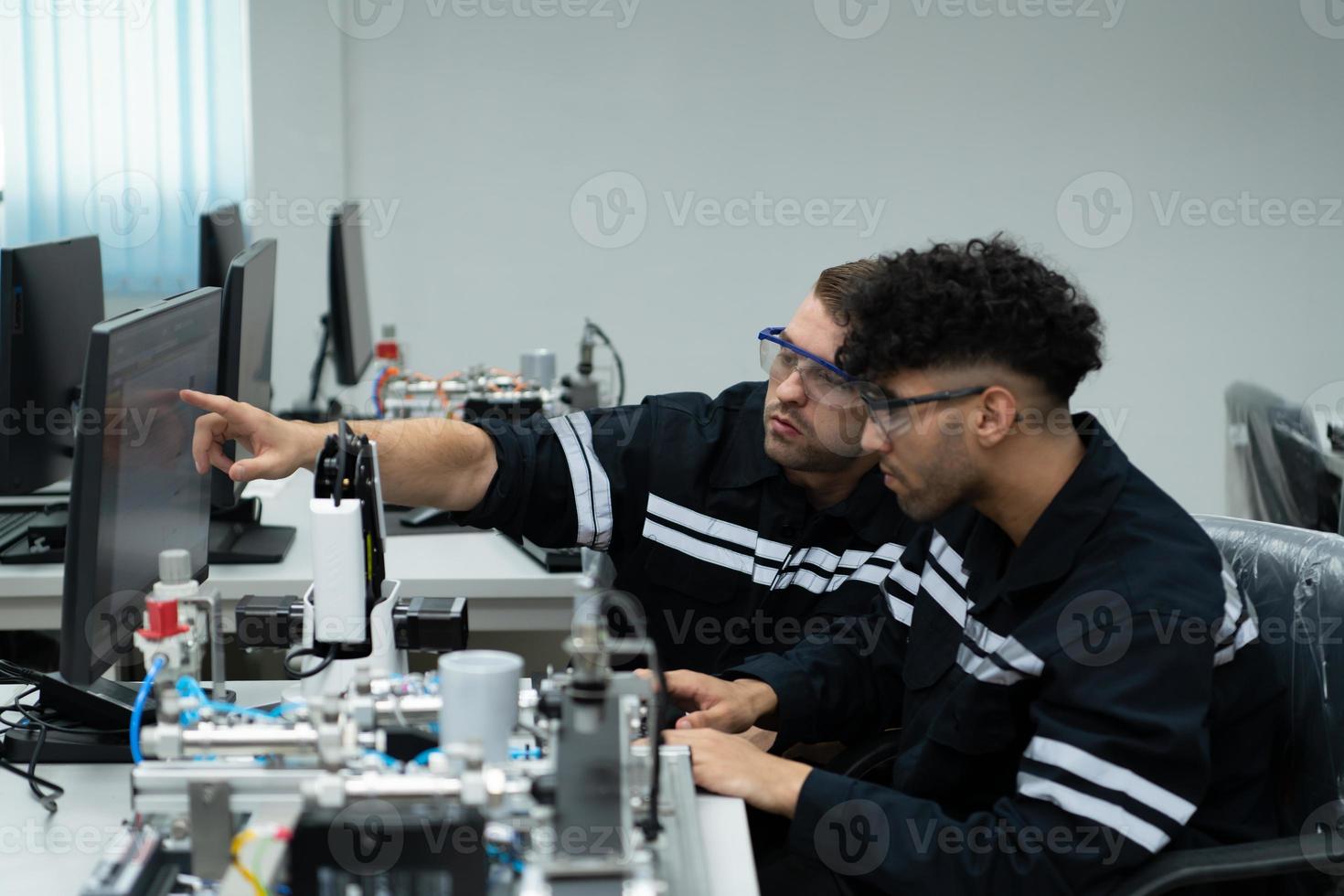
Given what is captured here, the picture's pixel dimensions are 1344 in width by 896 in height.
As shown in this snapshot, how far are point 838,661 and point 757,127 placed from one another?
9.83ft

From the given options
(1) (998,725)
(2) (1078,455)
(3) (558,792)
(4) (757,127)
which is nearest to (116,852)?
(3) (558,792)

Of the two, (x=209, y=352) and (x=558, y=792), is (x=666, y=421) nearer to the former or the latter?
(x=209, y=352)

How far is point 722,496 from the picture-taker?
78.1 inches

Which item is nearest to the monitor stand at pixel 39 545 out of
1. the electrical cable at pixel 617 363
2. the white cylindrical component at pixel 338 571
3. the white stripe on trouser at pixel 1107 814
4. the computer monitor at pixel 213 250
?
the computer monitor at pixel 213 250

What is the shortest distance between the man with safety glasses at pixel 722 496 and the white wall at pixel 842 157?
2544 millimetres

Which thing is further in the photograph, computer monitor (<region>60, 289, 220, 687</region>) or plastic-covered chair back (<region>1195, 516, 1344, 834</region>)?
plastic-covered chair back (<region>1195, 516, 1344, 834</region>)

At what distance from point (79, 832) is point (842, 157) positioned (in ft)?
11.9

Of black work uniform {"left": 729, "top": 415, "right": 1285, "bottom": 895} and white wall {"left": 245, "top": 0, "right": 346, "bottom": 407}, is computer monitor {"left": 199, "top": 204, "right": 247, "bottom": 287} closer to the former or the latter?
white wall {"left": 245, "top": 0, "right": 346, "bottom": 407}

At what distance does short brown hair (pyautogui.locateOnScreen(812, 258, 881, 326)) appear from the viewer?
1888 mm

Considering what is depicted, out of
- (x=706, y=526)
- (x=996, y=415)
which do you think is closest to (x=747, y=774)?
(x=996, y=415)

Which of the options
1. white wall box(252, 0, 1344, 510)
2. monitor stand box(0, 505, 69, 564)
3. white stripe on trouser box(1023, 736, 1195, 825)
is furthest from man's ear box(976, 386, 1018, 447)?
white wall box(252, 0, 1344, 510)

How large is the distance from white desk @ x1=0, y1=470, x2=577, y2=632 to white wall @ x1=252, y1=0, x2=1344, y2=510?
6.87ft

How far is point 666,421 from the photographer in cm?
201

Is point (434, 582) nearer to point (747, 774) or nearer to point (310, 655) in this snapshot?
point (310, 655)
